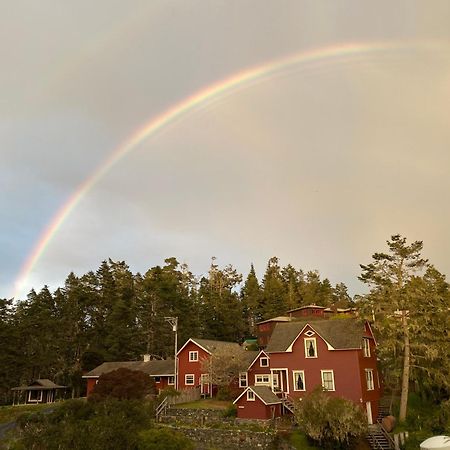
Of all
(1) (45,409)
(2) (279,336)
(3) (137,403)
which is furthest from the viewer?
(1) (45,409)

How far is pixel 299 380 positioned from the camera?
1674 inches

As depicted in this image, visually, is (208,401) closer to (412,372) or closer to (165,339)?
(412,372)

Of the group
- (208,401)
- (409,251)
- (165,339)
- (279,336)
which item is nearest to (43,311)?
(165,339)

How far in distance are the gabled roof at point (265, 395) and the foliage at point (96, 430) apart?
23828mm

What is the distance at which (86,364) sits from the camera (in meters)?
74.0

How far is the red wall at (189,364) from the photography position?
180 ft

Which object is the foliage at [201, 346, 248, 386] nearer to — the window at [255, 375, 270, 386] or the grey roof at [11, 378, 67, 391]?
the window at [255, 375, 270, 386]

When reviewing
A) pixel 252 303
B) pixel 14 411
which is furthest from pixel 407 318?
pixel 252 303

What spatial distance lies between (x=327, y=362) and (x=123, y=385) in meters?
19.6

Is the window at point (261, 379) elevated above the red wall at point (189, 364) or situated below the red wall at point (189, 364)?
below

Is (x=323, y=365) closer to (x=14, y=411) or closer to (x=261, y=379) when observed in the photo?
(x=261, y=379)

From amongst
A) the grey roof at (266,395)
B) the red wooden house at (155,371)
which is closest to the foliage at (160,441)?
the grey roof at (266,395)

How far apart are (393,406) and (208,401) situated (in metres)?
19.3

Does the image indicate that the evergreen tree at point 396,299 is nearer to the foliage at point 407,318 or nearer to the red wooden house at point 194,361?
the foliage at point 407,318
